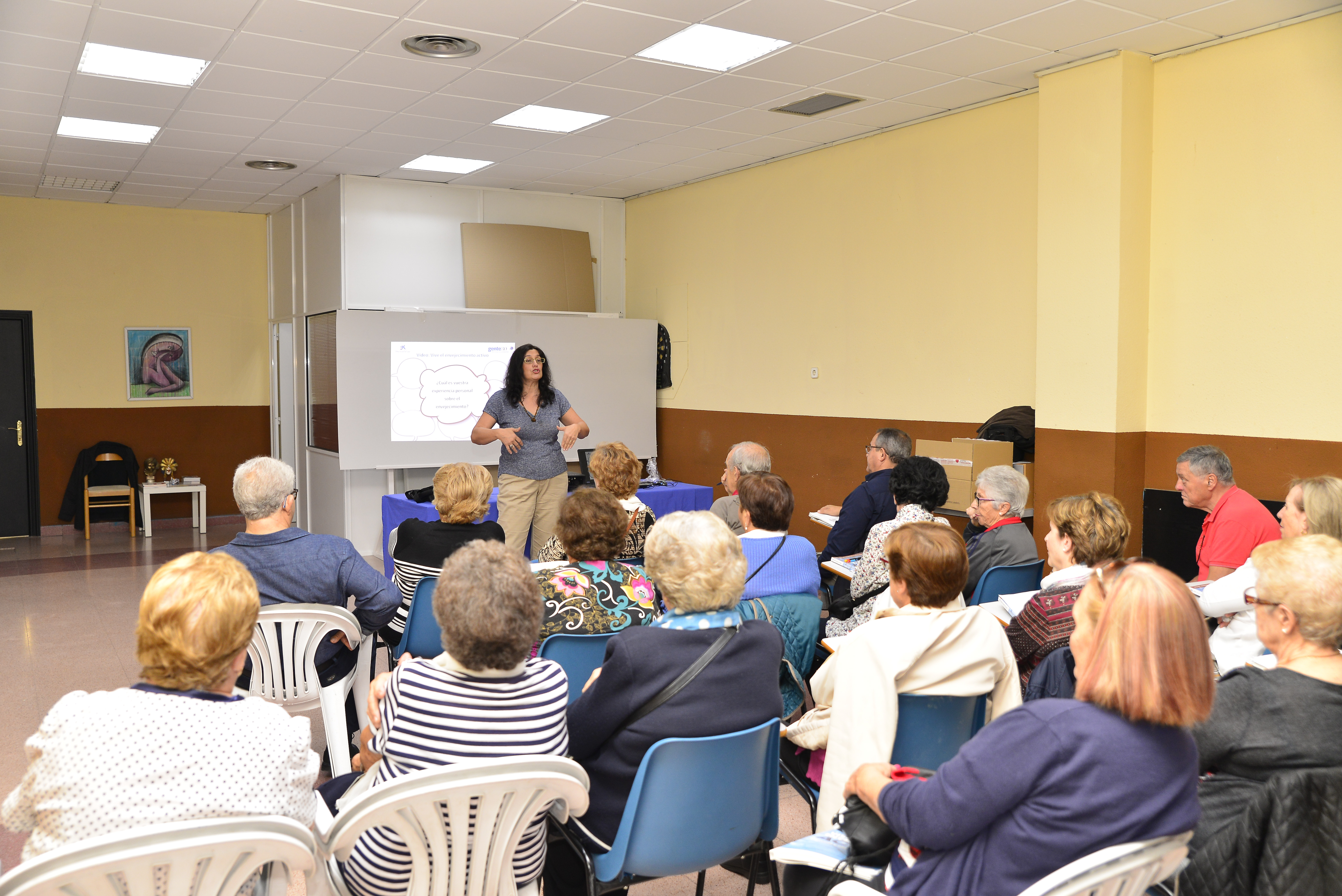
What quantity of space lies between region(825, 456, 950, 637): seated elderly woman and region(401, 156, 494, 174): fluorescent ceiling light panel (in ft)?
16.3

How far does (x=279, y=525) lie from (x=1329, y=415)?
4474 mm

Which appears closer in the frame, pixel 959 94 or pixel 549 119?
pixel 959 94

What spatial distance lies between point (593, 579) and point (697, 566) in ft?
2.22

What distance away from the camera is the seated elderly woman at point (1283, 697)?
179 cm

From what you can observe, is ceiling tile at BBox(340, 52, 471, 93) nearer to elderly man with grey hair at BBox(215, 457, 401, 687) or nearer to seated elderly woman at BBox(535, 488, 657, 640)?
elderly man with grey hair at BBox(215, 457, 401, 687)

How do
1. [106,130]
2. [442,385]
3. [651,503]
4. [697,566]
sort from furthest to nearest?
1. [442,385]
2. [651,503]
3. [106,130]
4. [697,566]

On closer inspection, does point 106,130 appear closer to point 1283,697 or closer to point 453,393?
point 453,393

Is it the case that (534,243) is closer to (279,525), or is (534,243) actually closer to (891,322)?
(891,322)

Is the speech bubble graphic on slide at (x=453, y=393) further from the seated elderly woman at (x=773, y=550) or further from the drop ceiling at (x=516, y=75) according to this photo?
the seated elderly woman at (x=773, y=550)

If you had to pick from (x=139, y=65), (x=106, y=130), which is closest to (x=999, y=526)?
(x=139, y=65)

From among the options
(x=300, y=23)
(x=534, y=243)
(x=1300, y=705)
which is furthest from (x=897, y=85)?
(x=1300, y=705)

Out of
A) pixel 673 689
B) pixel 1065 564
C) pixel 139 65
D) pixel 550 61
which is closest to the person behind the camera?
pixel 673 689

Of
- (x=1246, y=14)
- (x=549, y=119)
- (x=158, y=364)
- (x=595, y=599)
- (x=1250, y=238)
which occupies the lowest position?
(x=595, y=599)

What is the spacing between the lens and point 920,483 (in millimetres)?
3625
